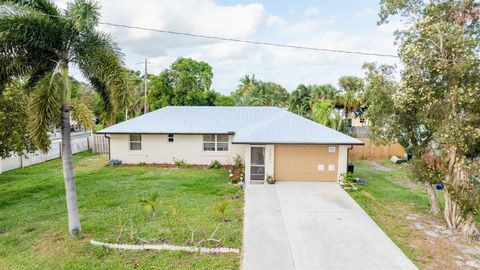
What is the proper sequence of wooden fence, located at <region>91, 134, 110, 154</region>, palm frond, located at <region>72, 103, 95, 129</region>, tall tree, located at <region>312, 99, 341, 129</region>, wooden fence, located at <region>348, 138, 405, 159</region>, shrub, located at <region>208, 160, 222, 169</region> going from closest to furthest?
1. palm frond, located at <region>72, 103, 95, 129</region>
2. shrub, located at <region>208, 160, 222, 169</region>
3. wooden fence, located at <region>348, 138, 405, 159</region>
4. wooden fence, located at <region>91, 134, 110, 154</region>
5. tall tree, located at <region>312, 99, 341, 129</region>

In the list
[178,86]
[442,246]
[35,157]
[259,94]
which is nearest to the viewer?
[442,246]

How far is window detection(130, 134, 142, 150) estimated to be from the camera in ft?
60.5

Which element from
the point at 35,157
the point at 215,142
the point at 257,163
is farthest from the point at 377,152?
the point at 35,157

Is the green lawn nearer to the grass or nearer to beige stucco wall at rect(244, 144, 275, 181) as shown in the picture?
beige stucco wall at rect(244, 144, 275, 181)

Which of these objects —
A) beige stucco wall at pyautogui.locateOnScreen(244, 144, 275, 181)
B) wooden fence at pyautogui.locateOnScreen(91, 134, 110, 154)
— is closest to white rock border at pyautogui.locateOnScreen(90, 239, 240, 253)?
beige stucco wall at pyautogui.locateOnScreen(244, 144, 275, 181)

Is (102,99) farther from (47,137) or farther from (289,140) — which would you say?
(289,140)

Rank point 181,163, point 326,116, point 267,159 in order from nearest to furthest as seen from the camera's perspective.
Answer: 1. point 267,159
2. point 181,163
3. point 326,116

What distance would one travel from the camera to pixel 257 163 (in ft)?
47.5

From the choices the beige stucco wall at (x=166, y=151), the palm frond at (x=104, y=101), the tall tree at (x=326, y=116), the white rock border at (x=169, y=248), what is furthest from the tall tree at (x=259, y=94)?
the white rock border at (x=169, y=248)

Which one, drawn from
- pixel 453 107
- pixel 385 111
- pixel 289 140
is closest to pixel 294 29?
pixel 289 140

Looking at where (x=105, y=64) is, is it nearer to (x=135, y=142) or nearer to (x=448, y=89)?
(x=448, y=89)

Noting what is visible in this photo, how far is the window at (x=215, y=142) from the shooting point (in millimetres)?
18109

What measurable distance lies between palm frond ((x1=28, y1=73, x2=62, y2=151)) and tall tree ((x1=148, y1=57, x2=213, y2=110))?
22734mm

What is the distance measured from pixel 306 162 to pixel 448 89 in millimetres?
7155
